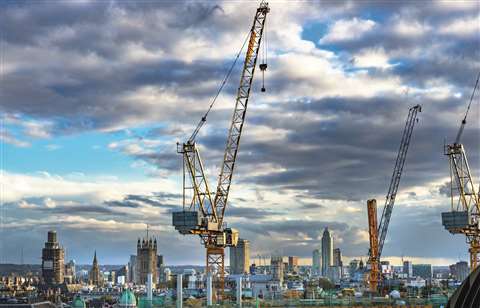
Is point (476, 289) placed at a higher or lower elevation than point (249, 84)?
lower

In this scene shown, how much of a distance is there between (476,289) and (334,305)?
324ft

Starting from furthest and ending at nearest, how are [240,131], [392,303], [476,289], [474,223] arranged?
1. [474,223]
2. [240,131]
3. [392,303]
4. [476,289]

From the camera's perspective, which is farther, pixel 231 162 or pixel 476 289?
pixel 231 162

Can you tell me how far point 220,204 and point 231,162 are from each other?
458 inches

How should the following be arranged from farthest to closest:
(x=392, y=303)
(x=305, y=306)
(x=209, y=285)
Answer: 1. (x=209, y=285)
2. (x=392, y=303)
3. (x=305, y=306)

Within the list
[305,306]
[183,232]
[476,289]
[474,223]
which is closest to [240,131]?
[183,232]

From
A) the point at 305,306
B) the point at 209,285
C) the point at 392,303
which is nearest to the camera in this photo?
the point at 305,306

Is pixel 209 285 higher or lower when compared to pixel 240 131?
lower

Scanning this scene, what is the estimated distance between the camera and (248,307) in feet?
442

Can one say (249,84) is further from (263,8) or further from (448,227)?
(448,227)

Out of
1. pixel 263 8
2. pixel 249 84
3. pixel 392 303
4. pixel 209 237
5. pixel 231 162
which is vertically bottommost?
pixel 392 303

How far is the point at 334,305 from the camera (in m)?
151

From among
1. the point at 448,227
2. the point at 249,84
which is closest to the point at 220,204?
the point at 249,84

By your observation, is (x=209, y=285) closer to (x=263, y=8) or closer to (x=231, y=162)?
(x=231, y=162)
